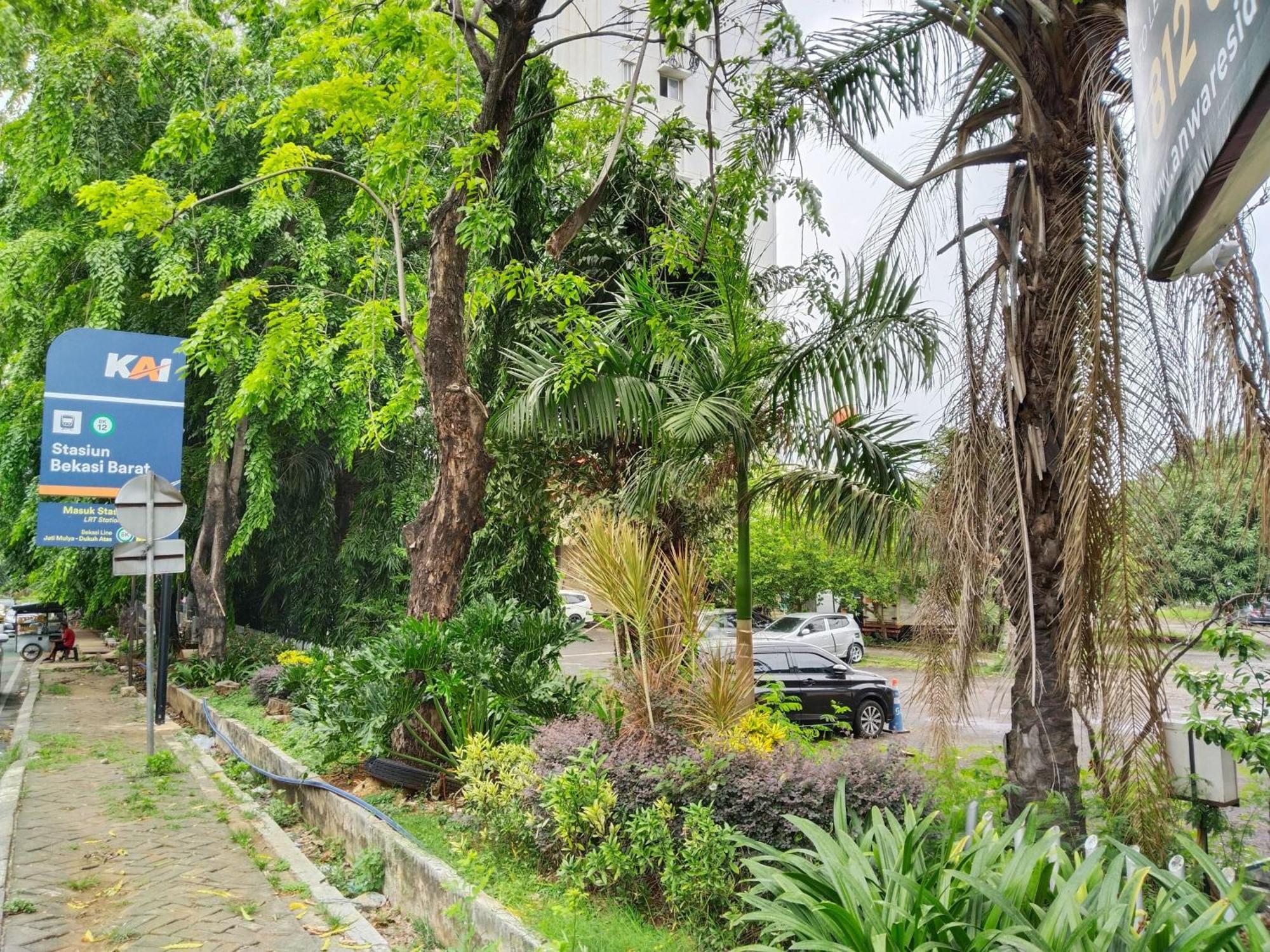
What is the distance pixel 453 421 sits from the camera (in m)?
7.89

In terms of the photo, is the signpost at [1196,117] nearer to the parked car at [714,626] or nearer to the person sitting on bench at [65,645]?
the parked car at [714,626]

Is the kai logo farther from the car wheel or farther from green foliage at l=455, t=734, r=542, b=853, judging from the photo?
the car wheel

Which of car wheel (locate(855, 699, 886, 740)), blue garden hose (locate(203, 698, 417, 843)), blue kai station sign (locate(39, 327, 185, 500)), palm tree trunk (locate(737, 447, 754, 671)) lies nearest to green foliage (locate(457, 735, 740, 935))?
blue garden hose (locate(203, 698, 417, 843))

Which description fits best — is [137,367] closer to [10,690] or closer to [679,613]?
[679,613]

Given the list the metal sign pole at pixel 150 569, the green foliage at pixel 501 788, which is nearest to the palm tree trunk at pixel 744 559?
the green foliage at pixel 501 788

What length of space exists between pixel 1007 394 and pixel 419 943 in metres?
4.40

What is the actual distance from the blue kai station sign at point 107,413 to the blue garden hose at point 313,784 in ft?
12.6

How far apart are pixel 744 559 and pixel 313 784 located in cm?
401

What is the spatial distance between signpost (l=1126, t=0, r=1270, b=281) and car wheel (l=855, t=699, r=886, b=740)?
40.9 ft

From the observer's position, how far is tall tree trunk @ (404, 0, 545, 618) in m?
7.90

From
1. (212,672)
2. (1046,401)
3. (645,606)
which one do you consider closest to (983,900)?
(1046,401)

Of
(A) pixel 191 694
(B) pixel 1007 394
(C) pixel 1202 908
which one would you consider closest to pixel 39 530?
(A) pixel 191 694

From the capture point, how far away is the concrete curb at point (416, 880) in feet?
14.2

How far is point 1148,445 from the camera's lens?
425 cm
